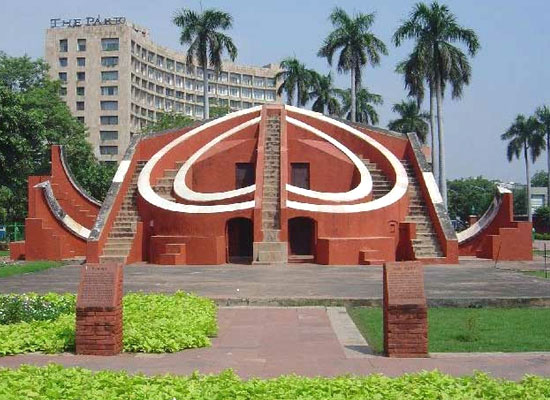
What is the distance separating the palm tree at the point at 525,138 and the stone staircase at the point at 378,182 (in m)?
37.5

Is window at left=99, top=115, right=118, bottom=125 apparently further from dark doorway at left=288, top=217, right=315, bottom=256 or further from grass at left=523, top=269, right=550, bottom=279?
grass at left=523, top=269, right=550, bottom=279

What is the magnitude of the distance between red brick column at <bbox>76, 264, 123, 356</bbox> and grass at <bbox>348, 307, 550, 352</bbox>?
2.61 meters

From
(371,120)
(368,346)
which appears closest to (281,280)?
(368,346)

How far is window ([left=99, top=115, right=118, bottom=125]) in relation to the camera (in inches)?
2810

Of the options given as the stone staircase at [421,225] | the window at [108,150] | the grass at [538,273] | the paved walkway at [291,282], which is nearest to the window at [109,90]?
the window at [108,150]

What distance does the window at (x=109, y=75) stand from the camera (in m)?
71.1

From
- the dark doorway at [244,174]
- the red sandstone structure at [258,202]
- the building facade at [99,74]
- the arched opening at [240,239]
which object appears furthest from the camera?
the building facade at [99,74]

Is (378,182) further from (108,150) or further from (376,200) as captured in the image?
(108,150)

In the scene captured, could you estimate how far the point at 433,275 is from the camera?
52.5 feet

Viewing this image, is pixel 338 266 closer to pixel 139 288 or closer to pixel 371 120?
pixel 139 288

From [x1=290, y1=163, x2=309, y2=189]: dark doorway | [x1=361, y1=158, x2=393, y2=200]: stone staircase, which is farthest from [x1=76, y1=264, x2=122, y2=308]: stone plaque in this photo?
[x1=290, y1=163, x2=309, y2=189]: dark doorway

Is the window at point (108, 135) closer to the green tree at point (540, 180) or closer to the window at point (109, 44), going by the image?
the window at point (109, 44)

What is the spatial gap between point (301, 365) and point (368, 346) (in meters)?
1.25

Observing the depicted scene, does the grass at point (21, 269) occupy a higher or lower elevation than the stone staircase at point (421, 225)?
lower
